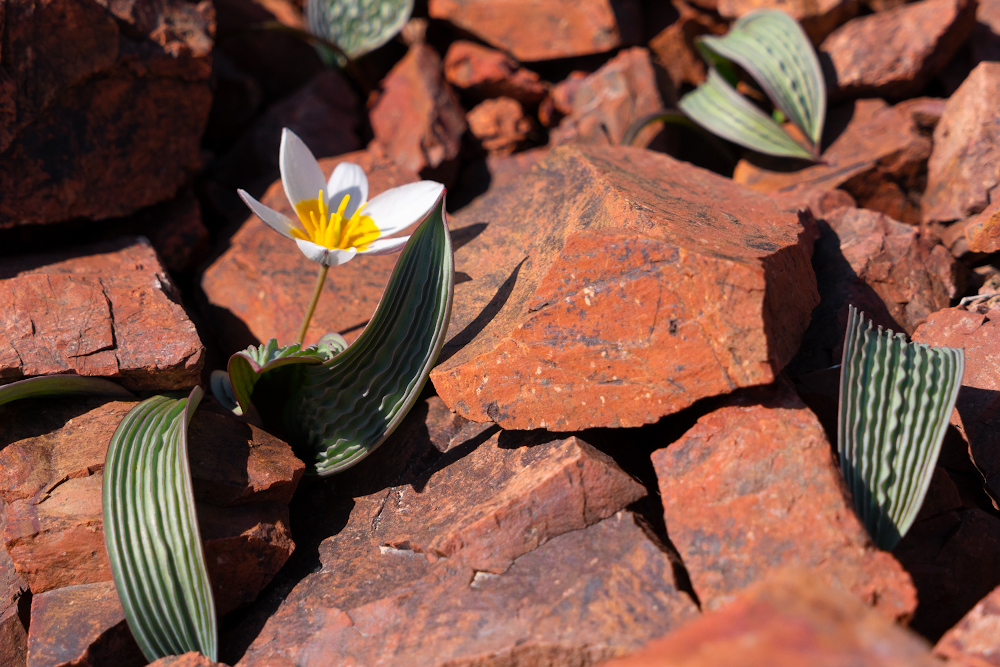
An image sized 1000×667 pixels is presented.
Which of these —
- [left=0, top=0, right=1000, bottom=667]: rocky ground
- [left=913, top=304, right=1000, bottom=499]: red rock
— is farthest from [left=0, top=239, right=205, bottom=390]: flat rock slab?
[left=913, top=304, right=1000, bottom=499]: red rock

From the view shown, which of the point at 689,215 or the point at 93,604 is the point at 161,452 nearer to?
the point at 93,604

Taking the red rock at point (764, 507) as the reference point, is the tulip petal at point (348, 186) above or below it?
above

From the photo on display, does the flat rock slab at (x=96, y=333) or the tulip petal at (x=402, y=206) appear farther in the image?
the tulip petal at (x=402, y=206)

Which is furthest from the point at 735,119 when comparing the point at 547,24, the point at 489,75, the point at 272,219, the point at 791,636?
the point at 791,636

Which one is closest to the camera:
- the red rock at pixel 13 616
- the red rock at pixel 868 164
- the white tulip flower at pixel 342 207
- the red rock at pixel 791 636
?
the red rock at pixel 791 636

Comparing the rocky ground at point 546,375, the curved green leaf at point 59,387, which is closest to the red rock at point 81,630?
the rocky ground at point 546,375

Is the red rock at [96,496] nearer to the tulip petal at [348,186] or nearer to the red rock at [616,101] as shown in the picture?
the tulip petal at [348,186]

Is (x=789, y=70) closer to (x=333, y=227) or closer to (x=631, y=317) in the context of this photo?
(x=631, y=317)

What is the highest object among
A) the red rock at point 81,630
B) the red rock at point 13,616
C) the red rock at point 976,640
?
the red rock at point 976,640
